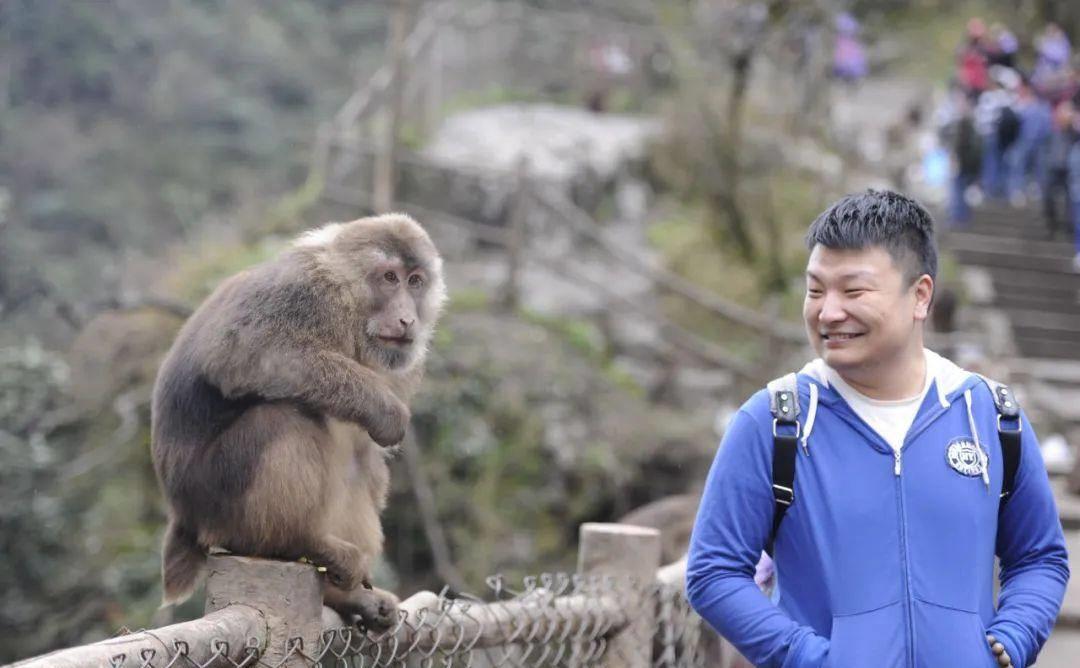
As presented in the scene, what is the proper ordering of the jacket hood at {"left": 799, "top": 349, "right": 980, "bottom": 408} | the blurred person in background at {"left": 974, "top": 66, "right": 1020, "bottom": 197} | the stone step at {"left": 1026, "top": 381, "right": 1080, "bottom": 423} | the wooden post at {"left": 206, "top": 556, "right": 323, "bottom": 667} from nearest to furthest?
the jacket hood at {"left": 799, "top": 349, "right": 980, "bottom": 408} < the wooden post at {"left": 206, "top": 556, "right": 323, "bottom": 667} < the stone step at {"left": 1026, "top": 381, "right": 1080, "bottom": 423} < the blurred person in background at {"left": 974, "top": 66, "right": 1020, "bottom": 197}

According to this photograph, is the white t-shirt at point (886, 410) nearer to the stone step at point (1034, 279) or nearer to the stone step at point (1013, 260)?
the stone step at point (1034, 279)

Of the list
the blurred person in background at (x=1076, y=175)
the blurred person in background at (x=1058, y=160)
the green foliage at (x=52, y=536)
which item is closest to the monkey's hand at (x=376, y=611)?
the green foliage at (x=52, y=536)

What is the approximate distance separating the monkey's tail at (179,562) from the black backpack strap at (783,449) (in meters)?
1.61

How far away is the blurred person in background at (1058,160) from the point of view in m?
13.7

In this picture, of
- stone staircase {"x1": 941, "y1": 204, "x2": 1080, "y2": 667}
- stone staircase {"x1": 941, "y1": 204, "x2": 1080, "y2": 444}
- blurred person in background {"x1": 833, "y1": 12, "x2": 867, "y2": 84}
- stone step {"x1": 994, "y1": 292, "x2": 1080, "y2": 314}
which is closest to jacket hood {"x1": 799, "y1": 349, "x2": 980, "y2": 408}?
stone staircase {"x1": 941, "y1": 204, "x2": 1080, "y2": 667}

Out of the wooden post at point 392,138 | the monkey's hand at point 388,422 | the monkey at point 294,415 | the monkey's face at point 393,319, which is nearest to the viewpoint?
the monkey at point 294,415

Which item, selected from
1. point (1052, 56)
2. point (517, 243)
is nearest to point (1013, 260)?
point (1052, 56)

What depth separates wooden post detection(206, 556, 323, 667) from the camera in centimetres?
276

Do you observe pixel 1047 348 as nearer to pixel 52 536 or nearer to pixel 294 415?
pixel 52 536

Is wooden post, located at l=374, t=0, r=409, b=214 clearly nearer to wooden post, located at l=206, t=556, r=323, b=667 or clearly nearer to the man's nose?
wooden post, located at l=206, t=556, r=323, b=667

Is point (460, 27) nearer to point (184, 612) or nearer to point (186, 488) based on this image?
point (184, 612)

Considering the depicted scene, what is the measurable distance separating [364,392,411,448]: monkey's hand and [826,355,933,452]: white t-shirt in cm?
126

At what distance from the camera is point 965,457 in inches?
99.7

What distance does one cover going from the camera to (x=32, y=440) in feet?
27.8
